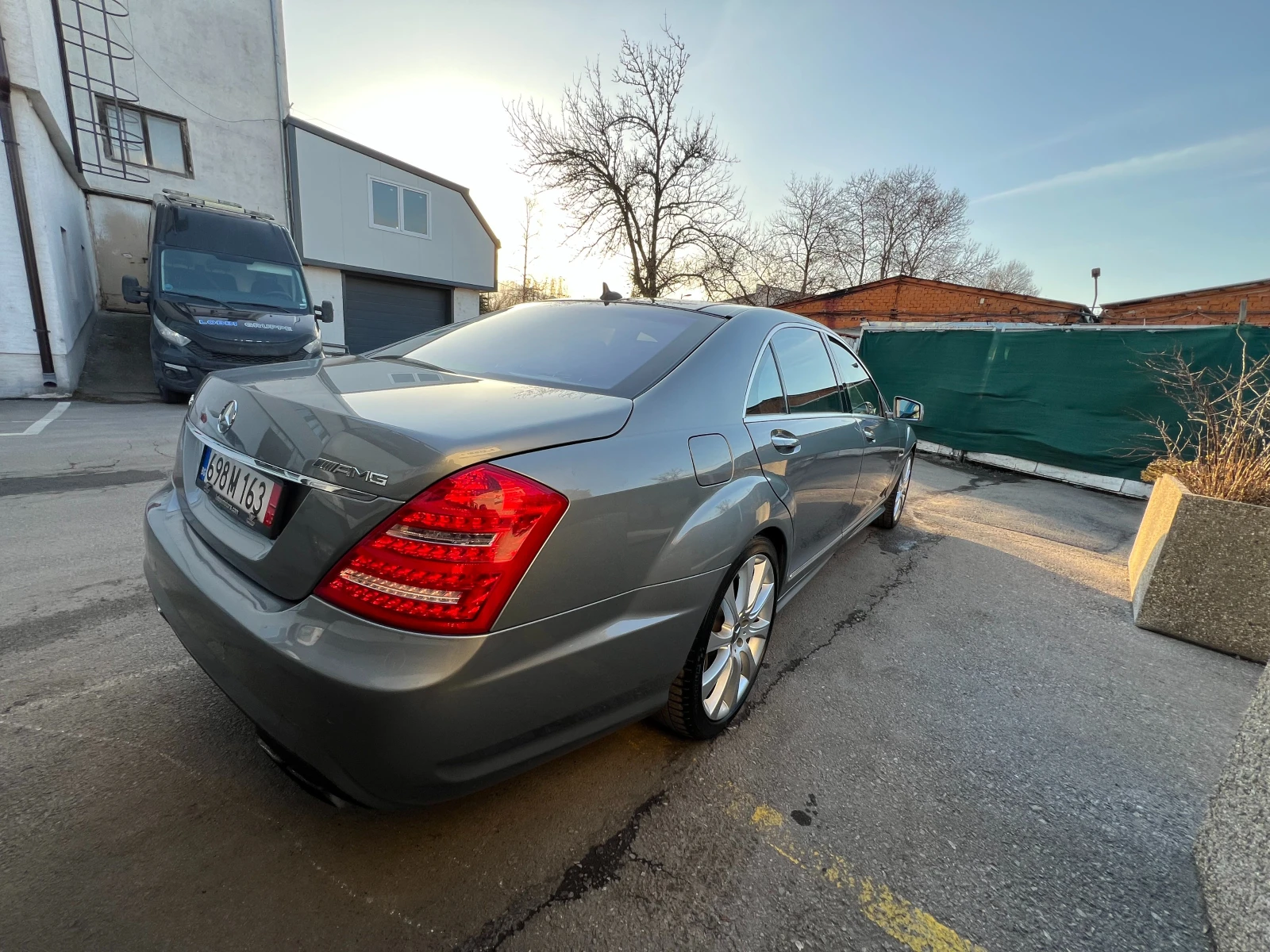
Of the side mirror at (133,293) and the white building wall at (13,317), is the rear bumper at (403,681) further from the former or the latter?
the white building wall at (13,317)

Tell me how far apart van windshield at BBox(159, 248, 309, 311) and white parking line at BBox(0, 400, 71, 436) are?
1962 millimetres

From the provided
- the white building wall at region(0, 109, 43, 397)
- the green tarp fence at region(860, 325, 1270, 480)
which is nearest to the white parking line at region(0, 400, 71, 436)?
the white building wall at region(0, 109, 43, 397)

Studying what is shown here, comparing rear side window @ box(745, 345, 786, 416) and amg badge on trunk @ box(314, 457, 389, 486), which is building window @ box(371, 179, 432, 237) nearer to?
rear side window @ box(745, 345, 786, 416)

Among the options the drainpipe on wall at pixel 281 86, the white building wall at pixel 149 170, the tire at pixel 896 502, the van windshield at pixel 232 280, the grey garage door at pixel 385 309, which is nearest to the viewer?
the tire at pixel 896 502

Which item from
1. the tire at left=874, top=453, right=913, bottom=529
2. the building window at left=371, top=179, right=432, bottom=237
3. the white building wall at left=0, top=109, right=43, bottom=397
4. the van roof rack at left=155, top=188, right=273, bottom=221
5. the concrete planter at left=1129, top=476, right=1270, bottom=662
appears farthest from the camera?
the building window at left=371, top=179, right=432, bottom=237

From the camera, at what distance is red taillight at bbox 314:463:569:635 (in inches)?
48.9

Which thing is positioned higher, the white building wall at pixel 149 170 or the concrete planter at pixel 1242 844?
the white building wall at pixel 149 170

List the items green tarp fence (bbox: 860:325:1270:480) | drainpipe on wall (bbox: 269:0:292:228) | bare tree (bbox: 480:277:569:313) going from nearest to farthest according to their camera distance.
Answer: green tarp fence (bbox: 860:325:1270:480), drainpipe on wall (bbox: 269:0:292:228), bare tree (bbox: 480:277:569:313)

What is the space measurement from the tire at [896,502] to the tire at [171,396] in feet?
29.6

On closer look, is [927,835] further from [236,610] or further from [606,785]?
[236,610]

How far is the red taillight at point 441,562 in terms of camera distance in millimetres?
1243

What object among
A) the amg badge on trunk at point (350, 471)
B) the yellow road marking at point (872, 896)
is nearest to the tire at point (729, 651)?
the yellow road marking at point (872, 896)

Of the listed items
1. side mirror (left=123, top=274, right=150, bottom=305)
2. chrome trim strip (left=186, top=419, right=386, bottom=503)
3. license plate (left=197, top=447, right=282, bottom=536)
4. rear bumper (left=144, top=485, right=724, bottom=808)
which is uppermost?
side mirror (left=123, top=274, right=150, bottom=305)

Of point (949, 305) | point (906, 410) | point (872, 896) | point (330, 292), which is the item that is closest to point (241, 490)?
point (872, 896)
